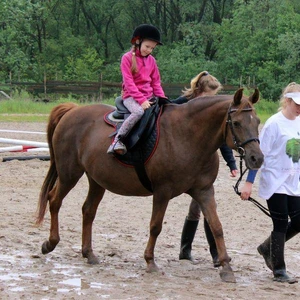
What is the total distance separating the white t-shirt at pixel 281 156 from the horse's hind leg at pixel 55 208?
222cm

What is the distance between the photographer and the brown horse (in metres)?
6.48

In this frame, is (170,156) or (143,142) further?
(143,142)

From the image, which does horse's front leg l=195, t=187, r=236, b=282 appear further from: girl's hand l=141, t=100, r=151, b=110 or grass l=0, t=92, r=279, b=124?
grass l=0, t=92, r=279, b=124

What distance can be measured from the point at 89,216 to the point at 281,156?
2233 millimetres

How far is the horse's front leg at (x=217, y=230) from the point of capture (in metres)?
6.65

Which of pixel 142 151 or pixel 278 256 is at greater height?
pixel 142 151

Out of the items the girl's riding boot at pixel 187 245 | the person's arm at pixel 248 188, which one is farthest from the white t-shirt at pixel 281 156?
the girl's riding boot at pixel 187 245

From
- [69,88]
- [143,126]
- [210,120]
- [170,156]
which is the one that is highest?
[210,120]

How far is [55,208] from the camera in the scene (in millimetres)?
7910

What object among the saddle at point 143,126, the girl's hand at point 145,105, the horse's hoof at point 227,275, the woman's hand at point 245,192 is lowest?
the horse's hoof at point 227,275

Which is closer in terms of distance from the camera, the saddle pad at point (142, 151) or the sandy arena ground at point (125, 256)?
the sandy arena ground at point (125, 256)

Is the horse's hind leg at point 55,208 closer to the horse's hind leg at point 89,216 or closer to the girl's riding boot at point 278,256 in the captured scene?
the horse's hind leg at point 89,216

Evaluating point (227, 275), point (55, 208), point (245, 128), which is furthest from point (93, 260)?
point (245, 128)

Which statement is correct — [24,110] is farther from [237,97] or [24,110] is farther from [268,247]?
[237,97]
